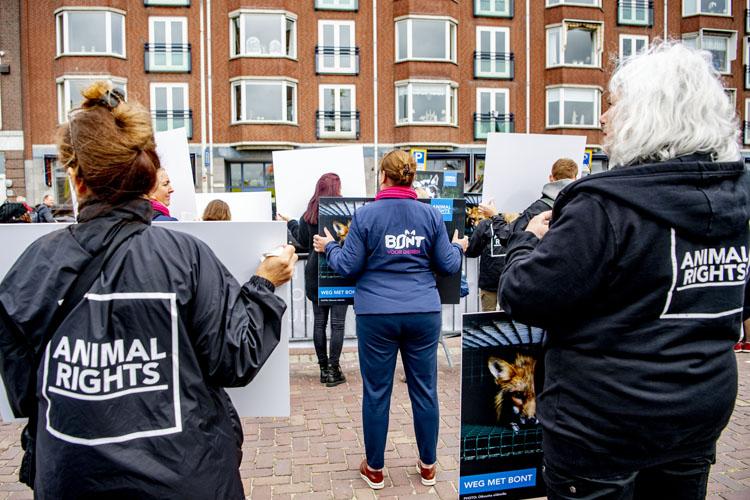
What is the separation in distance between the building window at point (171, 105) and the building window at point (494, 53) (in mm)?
13436

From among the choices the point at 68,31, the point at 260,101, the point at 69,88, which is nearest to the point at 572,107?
the point at 260,101

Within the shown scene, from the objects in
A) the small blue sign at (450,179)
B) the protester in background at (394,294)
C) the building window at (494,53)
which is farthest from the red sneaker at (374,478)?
the building window at (494,53)

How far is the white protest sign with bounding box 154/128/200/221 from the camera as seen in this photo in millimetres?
3682

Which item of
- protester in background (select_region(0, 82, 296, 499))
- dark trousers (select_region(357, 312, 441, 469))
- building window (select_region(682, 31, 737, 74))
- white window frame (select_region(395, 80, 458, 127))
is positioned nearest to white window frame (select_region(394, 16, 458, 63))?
white window frame (select_region(395, 80, 458, 127))

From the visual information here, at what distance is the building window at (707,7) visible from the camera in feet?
98.2

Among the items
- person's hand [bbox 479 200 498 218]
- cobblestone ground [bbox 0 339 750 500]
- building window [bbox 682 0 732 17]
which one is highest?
building window [bbox 682 0 732 17]

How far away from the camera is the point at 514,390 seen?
8.95 ft

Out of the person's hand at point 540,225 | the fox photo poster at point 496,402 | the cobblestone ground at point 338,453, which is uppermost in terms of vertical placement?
the person's hand at point 540,225

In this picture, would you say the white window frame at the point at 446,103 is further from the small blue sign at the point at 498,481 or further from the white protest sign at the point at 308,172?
the small blue sign at the point at 498,481

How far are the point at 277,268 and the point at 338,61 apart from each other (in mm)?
26719

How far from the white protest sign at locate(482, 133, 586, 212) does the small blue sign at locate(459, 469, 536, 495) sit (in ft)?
5.93

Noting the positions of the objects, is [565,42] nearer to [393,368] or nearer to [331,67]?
[331,67]

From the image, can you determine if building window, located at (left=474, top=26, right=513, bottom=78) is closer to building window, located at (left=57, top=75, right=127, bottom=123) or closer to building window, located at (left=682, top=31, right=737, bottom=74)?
building window, located at (left=682, top=31, right=737, bottom=74)

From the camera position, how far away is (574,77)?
28.5 meters
